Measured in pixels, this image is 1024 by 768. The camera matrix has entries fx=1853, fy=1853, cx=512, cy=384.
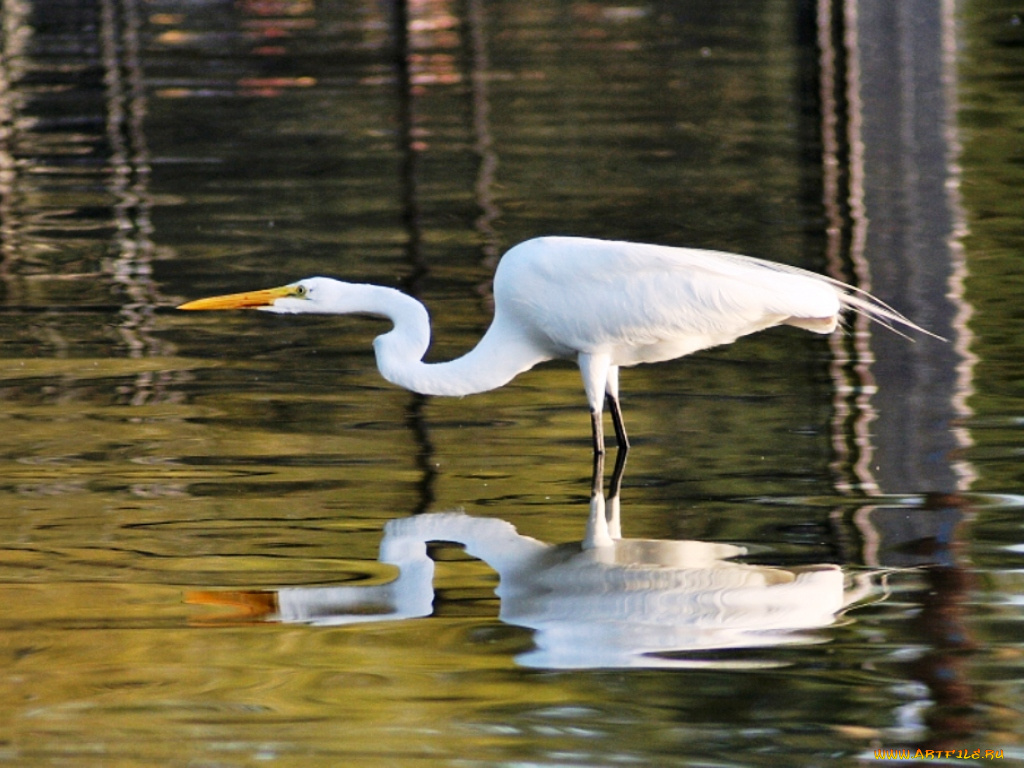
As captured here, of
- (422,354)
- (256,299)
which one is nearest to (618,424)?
(422,354)

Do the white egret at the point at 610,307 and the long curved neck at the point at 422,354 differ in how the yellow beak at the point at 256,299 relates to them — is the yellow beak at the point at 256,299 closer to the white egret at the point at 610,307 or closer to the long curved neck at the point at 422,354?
the white egret at the point at 610,307

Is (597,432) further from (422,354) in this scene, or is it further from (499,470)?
(422,354)

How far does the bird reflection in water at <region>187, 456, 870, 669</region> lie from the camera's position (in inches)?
202

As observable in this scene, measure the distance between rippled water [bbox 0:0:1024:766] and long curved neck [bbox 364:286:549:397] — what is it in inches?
11.8

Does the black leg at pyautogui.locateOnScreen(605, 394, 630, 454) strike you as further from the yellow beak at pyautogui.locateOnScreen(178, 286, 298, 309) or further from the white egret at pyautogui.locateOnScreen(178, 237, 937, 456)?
the yellow beak at pyautogui.locateOnScreen(178, 286, 298, 309)

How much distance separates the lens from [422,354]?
718 cm

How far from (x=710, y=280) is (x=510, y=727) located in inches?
108

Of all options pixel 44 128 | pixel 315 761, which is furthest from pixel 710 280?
pixel 44 128

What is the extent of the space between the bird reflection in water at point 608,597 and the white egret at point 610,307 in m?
0.95

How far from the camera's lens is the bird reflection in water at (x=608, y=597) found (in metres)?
5.14

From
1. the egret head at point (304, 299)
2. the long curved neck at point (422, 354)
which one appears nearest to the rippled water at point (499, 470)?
the long curved neck at point (422, 354)

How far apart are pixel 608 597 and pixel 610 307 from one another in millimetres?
1612

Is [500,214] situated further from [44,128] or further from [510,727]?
[510,727]

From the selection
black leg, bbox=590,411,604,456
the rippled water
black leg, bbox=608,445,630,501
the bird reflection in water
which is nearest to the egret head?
the rippled water
